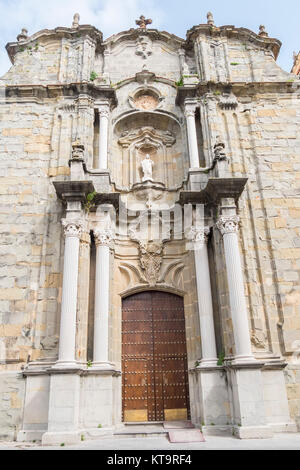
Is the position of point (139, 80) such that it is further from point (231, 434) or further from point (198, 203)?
point (231, 434)

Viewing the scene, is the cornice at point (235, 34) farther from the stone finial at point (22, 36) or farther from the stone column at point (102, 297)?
the stone column at point (102, 297)

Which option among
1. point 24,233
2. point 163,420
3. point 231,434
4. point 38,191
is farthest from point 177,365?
point 38,191

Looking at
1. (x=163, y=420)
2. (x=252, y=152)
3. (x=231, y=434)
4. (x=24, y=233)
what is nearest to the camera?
(x=231, y=434)

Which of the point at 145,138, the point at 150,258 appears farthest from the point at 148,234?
the point at 145,138

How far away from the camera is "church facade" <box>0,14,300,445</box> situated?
8.47 metres

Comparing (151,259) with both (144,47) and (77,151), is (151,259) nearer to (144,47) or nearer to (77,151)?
(77,151)

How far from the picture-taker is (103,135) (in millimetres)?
11617

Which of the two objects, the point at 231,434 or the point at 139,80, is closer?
the point at 231,434

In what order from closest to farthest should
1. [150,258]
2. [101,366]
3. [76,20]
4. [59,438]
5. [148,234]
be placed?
[59,438] < [101,366] < [150,258] < [148,234] < [76,20]

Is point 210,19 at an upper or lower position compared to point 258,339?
upper

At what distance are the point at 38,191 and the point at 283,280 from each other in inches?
274

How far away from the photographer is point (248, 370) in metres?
8.08

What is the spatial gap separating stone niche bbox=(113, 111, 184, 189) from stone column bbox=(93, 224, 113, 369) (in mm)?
2831

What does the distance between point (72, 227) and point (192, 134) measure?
15.8ft
